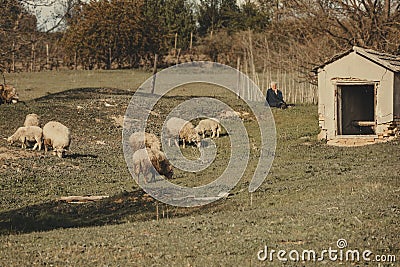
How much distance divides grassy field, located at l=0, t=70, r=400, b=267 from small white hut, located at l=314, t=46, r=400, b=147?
2.30ft

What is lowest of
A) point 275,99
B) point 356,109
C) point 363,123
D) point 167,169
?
point 167,169

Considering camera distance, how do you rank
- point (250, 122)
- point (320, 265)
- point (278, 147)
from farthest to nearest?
point (250, 122) → point (278, 147) → point (320, 265)

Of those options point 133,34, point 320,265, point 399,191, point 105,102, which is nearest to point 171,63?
point 133,34

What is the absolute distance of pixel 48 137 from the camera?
19.0m

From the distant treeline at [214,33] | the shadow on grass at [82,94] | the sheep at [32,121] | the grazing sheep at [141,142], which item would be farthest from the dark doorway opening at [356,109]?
the shadow on grass at [82,94]

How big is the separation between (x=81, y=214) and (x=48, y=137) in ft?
23.8

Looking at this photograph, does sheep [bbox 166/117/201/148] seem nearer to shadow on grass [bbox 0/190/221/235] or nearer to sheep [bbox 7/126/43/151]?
Answer: sheep [bbox 7/126/43/151]

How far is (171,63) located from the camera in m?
54.8

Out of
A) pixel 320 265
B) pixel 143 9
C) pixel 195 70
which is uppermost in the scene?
pixel 143 9

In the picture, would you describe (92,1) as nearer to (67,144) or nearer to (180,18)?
(180,18)

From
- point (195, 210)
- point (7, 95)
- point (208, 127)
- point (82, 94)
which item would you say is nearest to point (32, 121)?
point (7, 95)

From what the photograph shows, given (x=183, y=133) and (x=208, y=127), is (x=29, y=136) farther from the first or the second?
(x=208, y=127)

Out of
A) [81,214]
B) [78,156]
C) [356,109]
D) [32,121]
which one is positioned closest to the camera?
[81,214]

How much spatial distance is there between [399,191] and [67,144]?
1005cm
